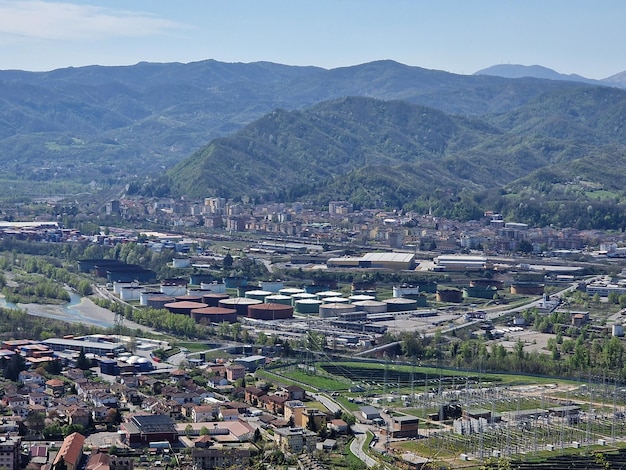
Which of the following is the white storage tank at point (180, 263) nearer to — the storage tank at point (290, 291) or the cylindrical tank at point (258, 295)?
the storage tank at point (290, 291)

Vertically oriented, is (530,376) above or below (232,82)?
below

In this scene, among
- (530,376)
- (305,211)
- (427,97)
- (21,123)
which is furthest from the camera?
(427,97)

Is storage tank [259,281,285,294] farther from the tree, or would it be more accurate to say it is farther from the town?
the tree

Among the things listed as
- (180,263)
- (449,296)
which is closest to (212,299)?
(449,296)

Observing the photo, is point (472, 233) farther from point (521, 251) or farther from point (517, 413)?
point (517, 413)

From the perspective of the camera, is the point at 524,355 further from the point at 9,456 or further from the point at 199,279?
the point at 199,279

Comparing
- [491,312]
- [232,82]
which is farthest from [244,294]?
[232,82]
